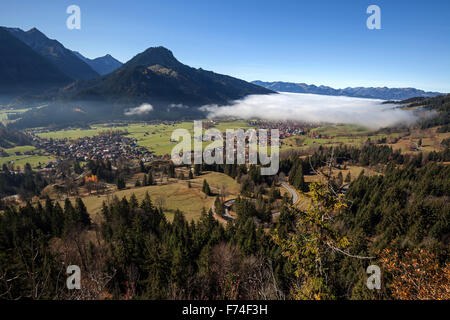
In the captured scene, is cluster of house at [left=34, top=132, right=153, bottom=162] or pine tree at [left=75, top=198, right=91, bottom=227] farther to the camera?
cluster of house at [left=34, top=132, right=153, bottom=162]

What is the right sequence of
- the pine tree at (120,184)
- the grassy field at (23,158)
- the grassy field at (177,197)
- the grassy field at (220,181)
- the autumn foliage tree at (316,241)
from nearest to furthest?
1. the autumn foliage tree at (316,241)
2. the grassy field at (177,197)
3. the grassy field at (220,181)
4. the pine tree at (120,184)
5. the grassy field at (23,158)

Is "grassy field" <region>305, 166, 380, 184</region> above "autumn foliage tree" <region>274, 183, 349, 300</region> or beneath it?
beneath

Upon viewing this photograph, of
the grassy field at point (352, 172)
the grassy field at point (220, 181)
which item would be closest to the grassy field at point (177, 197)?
the grassy field at point (220, 181)

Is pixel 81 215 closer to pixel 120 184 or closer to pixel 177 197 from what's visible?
pixel 177 197

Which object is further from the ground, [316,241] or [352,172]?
[316,241]

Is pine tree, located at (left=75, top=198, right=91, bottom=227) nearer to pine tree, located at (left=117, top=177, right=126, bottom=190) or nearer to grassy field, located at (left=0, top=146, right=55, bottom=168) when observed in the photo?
pine tree, located at (left=117, top=177, right=126, bottom=190)

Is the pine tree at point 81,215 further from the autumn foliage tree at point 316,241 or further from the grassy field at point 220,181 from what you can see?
the autumn foliage tree at point 316,241

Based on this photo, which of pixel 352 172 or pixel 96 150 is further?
pixel 96 150

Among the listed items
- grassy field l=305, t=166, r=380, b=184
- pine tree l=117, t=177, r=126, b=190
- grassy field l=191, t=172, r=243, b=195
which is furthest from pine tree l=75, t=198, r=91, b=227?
grassy field l=305, t=166, r=380, b=184

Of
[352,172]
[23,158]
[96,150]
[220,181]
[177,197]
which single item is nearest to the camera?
[177,197]

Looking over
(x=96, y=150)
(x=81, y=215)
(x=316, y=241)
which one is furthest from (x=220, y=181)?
(x=96, y=150)

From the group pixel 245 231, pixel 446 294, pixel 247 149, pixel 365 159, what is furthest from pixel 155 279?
pixel 365 159
